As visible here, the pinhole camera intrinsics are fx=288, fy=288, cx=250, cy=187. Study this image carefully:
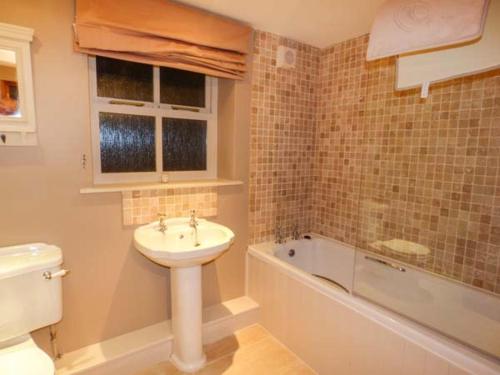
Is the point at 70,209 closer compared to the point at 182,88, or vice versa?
the point at 70,209

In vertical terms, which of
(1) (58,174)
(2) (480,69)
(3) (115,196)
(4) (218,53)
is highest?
(4) (218,53)

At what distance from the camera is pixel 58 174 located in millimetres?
1603

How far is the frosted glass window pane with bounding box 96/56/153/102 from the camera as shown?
1831 millimetres

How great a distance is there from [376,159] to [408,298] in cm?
102

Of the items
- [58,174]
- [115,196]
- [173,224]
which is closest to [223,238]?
[173,224]

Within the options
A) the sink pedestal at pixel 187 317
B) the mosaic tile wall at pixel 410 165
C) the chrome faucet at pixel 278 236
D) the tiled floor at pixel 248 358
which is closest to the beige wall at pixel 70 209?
the sink pedestal at pixel 187 317

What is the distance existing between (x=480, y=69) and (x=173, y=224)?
6.53 feet

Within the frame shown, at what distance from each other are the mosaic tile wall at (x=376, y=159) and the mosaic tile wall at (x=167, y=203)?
0.41m

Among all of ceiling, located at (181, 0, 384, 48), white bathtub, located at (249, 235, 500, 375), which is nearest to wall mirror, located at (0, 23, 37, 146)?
ceiling, located at (181, 0, 384, 48)

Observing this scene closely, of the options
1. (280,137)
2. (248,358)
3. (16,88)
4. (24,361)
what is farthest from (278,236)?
(16,88)

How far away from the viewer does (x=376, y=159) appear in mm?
2258

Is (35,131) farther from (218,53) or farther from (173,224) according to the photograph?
(218,53)

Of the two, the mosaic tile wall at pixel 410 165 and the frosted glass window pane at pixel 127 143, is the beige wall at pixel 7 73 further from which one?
the mosaic tile wall at pixel 410 165

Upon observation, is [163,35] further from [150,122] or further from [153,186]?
[153,186]
